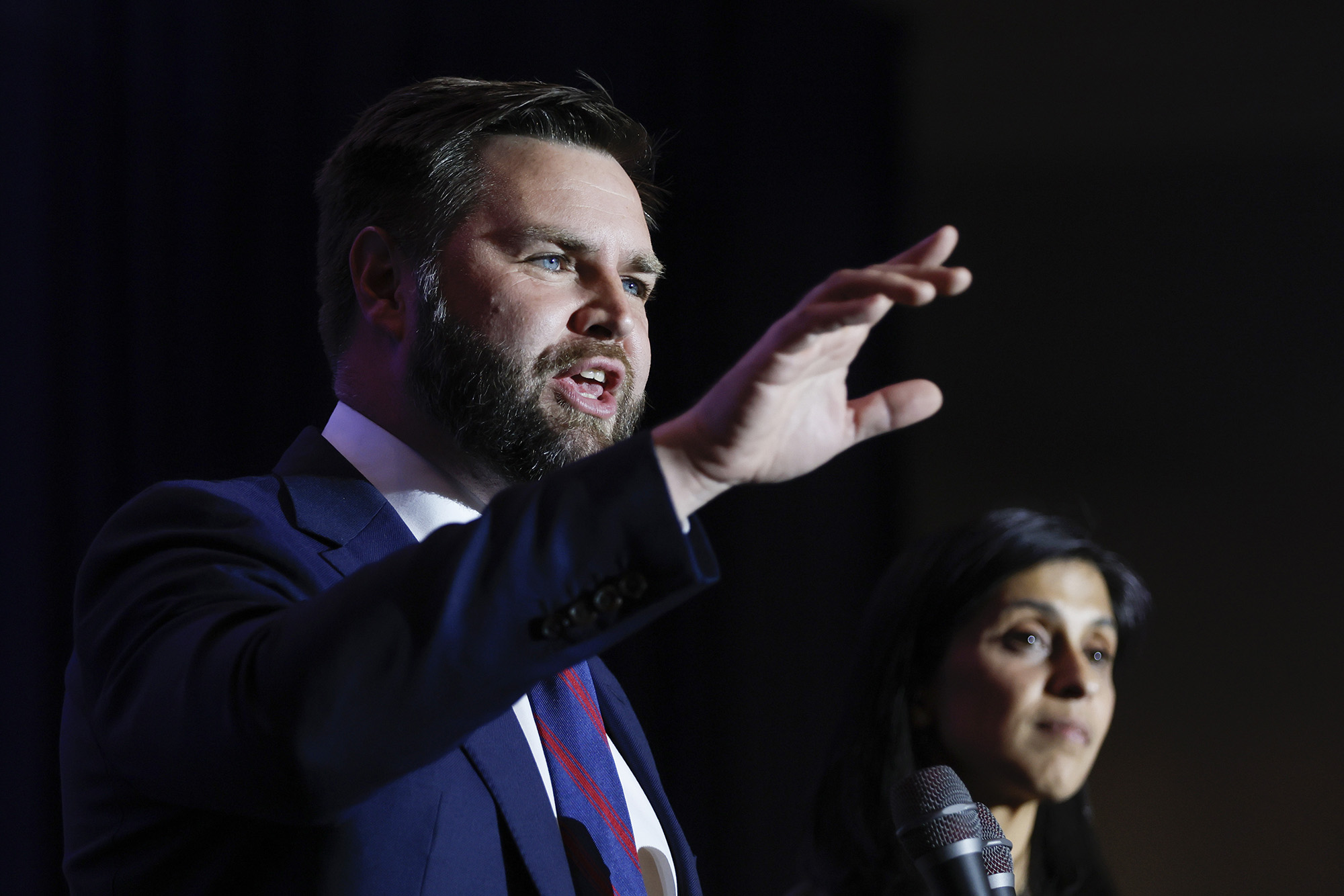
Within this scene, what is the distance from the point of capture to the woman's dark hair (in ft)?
7.13

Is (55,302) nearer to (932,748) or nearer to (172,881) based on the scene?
(172,881)

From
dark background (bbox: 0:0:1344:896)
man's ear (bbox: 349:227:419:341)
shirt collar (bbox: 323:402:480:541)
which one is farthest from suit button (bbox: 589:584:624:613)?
dark background (bbox: 0:0:1344:896)

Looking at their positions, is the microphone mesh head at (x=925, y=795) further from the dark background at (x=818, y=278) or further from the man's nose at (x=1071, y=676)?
the dark background at (x=818, y=278)

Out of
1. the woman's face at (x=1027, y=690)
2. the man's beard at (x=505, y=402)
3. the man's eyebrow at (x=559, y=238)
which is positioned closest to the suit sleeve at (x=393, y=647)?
the man's beard at (x=505, y=402)

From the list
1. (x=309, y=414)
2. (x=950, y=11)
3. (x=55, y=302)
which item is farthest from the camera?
(x=950, y=11)

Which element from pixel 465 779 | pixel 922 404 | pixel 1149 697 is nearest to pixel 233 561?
pixel 465 779

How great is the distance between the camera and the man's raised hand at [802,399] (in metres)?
0.81

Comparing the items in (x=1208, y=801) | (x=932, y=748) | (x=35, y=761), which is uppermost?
(x=35, y=761)

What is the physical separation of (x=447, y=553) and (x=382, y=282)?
846 millimetres

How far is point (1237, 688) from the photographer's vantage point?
289 centimetres

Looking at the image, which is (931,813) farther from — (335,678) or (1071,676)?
(1071,676)

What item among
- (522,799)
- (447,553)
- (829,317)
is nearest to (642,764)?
(522,799)

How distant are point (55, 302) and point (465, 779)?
1776 millimetres

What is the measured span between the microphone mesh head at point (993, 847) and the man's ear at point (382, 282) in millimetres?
893
